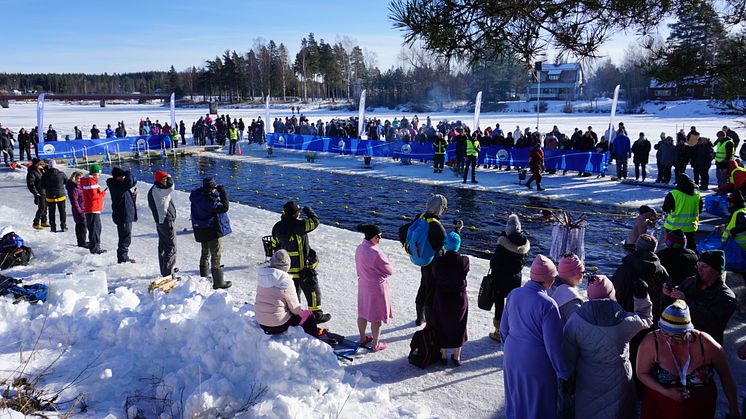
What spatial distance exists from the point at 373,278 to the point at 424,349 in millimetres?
956

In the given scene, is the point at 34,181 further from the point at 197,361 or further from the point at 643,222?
the point at 643,222

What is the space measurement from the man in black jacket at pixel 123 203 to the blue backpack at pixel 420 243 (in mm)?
5621

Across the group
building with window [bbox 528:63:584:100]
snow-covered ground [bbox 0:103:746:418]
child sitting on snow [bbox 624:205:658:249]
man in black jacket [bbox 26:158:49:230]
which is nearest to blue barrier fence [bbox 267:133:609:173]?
child sitting on snow [bbox 624:205:658:249]

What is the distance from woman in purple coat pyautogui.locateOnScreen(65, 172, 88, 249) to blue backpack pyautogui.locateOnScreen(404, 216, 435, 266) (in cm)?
756

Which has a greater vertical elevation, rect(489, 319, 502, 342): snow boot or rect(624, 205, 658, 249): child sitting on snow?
rect(624, 205, 658, 249): child sitting on snow

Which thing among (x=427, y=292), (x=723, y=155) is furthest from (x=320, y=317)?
(x=723, y=155)

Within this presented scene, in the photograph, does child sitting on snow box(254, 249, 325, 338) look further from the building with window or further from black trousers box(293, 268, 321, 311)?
the building with window

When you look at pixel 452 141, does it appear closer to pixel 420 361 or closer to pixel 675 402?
pixel 420 361

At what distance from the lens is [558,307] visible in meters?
4.71

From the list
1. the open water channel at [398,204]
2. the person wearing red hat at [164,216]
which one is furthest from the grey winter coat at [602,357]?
the person wearing red hat at [164,216]

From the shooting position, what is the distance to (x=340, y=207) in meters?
16.2

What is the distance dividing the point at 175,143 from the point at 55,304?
82.8 feet

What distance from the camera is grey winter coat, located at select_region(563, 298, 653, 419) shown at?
13.3ft

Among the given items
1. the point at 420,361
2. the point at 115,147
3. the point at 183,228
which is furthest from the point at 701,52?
the point at 115,147
